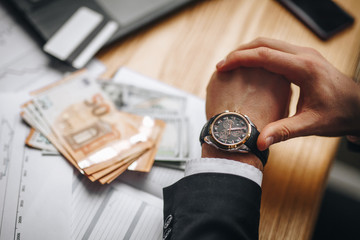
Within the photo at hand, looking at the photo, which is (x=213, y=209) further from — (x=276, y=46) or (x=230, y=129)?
(x=276, y=46)

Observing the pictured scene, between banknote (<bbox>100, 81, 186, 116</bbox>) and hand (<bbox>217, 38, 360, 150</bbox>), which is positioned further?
banknote (<bbox>100, 81, 186, 116</bbox>)

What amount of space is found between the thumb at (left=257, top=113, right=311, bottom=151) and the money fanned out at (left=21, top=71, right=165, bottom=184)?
28cm

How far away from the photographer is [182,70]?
0.83m

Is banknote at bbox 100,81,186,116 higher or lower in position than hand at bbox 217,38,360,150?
lower

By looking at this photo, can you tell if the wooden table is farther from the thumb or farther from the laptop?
the thumb

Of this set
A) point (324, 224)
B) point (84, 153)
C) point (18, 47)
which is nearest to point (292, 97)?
point (84, 153)

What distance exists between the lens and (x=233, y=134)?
60 centimetres

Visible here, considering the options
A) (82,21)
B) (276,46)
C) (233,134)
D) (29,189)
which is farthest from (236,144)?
(82,21)

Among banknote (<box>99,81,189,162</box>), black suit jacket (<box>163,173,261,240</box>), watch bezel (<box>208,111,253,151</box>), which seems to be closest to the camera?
black suit jacket (<box>163,173,261,240</box>)

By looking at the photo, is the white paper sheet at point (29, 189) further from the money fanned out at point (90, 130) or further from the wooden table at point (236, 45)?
the wooden table at point (236, 45)

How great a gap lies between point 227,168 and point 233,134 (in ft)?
0.26

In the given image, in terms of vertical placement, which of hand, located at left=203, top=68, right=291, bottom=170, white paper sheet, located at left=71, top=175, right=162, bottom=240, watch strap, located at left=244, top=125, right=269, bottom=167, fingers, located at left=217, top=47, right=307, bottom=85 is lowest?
white paper sheet, located at left=71, top=175, right=162, bottom=240

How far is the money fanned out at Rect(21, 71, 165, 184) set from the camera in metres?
0.66

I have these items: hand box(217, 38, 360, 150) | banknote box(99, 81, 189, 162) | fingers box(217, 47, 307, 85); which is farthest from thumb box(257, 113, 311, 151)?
banknote box(99, 81, 189, 162)
